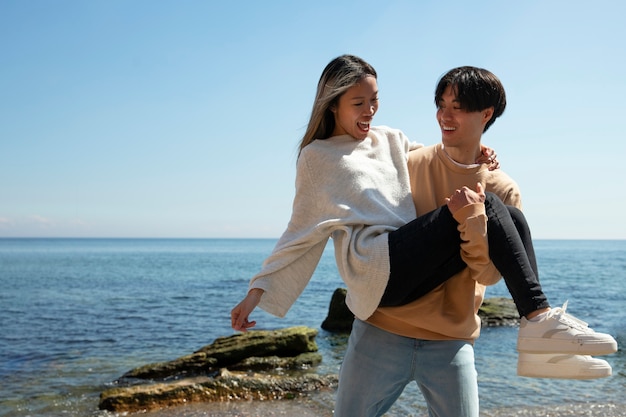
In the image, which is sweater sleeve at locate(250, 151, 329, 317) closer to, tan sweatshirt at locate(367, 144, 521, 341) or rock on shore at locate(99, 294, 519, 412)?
tan sweatshirt at locate(367, 144, 521, 341)

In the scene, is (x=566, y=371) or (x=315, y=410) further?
(x=315, y=410)

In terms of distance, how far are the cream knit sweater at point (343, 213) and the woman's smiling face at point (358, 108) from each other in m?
0.06

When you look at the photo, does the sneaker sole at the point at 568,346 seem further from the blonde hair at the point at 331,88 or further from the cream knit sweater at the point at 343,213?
the blonde hair at the point at 331,88

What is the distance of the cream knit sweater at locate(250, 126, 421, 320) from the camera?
289 centimetres

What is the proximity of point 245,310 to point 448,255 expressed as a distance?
103 cm

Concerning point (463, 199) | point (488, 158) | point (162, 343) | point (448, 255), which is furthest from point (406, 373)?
point (162, 343)

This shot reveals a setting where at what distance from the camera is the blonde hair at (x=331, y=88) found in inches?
120

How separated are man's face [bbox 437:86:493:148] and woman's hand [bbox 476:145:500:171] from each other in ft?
0.30

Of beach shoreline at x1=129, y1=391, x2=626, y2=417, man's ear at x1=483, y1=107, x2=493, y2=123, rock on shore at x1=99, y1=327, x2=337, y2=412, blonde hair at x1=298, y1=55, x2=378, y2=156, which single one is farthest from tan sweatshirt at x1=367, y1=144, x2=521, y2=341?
rock on shore at x1=99, y1=327, x2=337, y2=412

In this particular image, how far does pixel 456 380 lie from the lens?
9.21 feet

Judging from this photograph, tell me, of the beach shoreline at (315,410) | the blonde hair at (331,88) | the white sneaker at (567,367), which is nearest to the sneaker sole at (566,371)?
the white sneaker at (567,367)

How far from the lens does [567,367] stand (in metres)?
2.75

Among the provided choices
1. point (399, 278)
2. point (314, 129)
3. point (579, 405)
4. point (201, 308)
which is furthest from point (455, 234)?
point (201, 308)

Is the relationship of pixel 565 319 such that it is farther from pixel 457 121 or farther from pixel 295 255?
pixel 295 255
